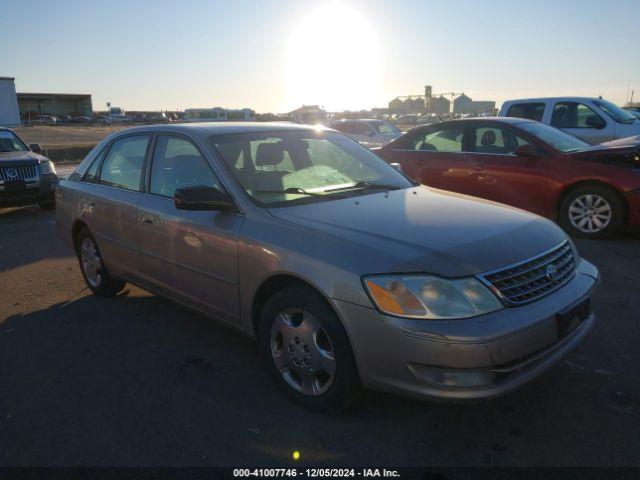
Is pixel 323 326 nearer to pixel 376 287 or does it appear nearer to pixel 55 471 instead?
pixel 376 287

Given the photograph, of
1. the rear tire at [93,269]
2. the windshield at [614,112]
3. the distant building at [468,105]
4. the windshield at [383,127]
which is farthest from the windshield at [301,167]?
the distant building at [468,105]

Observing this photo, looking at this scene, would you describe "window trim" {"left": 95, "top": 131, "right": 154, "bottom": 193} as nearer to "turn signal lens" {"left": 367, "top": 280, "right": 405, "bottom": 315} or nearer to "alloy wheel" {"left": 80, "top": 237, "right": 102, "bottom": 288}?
"alloy wheel" {"left": 80, "top": 237, "right": 102, "bottom": 288}

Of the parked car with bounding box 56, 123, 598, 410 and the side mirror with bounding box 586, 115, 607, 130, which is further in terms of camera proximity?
the side mirror with bounding box 586, 115, 607, 130

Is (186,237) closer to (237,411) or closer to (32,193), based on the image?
(237,411)

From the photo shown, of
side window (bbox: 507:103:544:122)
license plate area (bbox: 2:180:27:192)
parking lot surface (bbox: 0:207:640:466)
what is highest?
side window (bbox: 507:103:544:122)

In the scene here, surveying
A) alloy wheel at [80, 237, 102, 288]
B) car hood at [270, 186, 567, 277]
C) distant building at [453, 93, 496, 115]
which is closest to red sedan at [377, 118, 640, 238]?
car hood at [270, 186, 567, 277]

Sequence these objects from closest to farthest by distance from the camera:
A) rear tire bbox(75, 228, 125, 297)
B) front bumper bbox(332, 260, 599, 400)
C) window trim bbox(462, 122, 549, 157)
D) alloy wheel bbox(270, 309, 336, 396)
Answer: front bumper bbox(332, 260, 599, 400) < alloy wheel bbox(270, 309, 336, 396) < rear tire bbox(75, 228, 125, 297) < window trim bbox(462, 122, 549, 157)

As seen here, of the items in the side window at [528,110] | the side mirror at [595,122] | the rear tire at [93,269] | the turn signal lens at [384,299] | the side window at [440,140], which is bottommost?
the rear tire at [93,269]

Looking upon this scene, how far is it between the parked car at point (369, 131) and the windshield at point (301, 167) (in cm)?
1152

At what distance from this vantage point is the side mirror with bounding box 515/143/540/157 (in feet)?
21.4

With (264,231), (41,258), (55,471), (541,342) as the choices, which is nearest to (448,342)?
(541,342)

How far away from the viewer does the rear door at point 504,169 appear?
21.7 feet

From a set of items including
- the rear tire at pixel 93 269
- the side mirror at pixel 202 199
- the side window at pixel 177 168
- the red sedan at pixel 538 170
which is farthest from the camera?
the red sedan at pixel 538 170

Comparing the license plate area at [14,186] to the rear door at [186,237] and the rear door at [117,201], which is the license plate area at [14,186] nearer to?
the rear door at [117,201]
